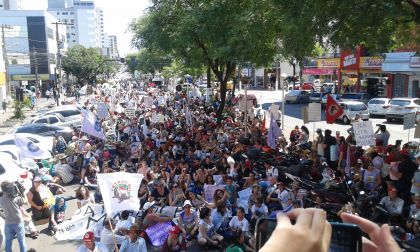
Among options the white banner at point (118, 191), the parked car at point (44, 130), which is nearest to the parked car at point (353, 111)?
the parked car at point (44, 130)

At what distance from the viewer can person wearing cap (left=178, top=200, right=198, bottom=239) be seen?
9500 millimetres

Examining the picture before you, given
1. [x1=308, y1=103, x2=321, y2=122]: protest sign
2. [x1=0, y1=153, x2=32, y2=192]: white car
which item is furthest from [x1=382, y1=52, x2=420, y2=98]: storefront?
[x1=0, y1=153, x2=32, y2=192]: white car

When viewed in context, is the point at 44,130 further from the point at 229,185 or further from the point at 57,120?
the point at 229,185

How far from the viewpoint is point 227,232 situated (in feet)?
30.3

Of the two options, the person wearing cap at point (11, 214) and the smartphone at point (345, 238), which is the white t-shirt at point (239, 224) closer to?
the person wearing cap at point (11, 214)

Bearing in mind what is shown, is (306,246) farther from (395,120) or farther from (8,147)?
(395,120)

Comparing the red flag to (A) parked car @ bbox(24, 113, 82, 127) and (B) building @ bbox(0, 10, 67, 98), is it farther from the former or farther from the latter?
(B) building @ bbox(0, 10, 67, 98)

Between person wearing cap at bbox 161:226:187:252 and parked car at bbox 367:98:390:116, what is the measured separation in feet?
71.9

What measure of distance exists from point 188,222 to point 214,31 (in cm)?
976

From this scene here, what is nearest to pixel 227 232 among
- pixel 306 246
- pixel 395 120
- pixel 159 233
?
pixel 159 233

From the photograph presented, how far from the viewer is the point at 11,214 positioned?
27.7ft

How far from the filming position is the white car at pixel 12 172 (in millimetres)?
12508

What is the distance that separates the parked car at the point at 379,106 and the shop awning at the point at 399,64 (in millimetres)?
5698

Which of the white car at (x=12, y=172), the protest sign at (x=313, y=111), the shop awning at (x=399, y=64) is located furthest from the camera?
the shop awning at (x=399, y=64)
